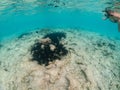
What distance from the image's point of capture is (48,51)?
11898mm

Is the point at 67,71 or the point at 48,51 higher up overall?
the point at 48,51

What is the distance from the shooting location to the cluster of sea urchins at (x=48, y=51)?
1159 cm

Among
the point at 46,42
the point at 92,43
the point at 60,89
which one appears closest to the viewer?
the point at 60,89

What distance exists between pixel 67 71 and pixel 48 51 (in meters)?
1.88

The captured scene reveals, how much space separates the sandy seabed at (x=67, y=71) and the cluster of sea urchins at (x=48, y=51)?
308 mm

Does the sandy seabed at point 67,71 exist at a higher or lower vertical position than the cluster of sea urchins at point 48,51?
lower

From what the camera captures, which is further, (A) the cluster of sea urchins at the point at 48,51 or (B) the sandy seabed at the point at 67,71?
(A) the cluster of sea urchins at the point at 48,51

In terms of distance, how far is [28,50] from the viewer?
13.3m

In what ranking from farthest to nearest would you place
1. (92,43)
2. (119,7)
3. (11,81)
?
(119,7) < (92,43) < (11,81)

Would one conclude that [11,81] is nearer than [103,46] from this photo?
Yes

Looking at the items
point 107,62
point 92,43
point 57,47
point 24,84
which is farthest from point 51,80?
point 92,43

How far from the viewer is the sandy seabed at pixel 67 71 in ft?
34.9

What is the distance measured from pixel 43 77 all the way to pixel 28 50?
320cm

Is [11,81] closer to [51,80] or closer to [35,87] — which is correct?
[35,87]
